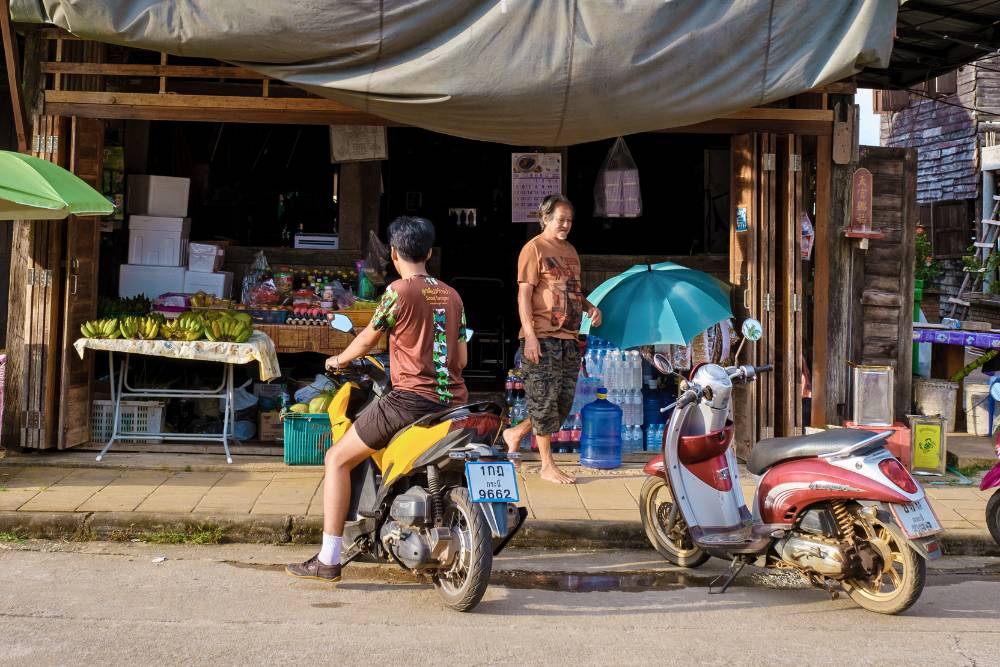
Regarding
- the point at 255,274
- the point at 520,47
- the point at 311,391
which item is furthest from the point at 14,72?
the point at 520,47

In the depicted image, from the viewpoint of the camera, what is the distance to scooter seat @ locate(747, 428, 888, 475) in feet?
16.6

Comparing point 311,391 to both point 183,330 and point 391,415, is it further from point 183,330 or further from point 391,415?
point 391,415

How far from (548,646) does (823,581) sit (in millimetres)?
1615

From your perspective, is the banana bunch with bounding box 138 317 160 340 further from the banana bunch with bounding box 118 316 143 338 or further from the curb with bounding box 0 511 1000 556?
the curb with bounding box 0 511 1000 556

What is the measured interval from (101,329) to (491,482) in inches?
170

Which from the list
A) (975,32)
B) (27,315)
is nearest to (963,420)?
(975,32)

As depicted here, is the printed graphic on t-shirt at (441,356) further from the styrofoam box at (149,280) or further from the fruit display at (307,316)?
the styrofoam box at (149,280)

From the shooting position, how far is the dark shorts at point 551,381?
7.22 meters

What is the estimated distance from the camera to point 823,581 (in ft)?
16.8

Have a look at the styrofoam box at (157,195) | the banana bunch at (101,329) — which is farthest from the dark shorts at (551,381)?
the styrofoam box at (157,195)

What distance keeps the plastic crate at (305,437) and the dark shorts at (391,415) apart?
2854 millimetres

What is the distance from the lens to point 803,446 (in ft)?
16.9

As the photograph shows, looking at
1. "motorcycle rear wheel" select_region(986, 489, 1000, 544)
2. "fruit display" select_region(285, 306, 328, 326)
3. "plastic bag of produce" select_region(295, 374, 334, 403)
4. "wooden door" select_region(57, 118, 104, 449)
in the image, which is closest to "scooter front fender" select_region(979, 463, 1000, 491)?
"motorcycle rear wheel" select_region(986, 489, 1000, 544)

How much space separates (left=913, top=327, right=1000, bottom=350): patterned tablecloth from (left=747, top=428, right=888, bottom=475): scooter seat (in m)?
5.39
